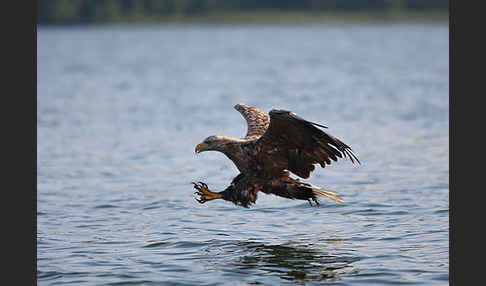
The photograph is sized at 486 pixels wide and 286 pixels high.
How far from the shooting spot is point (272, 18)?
9319cm

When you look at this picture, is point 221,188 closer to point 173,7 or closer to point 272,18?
point 173,7

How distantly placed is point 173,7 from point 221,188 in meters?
80.9

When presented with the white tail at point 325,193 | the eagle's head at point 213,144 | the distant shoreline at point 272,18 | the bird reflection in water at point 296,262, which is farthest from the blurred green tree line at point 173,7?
the bird reflection in water at point 296,262

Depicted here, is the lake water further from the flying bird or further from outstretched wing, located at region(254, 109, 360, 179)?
outstretched wing, located at region(254, 109, 360, 179)

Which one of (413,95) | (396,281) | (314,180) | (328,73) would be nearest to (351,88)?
(413,95)

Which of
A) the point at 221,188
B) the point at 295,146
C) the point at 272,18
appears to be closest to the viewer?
the point at 295,146

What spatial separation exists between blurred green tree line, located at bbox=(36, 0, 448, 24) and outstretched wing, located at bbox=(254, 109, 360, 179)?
78.6 meters

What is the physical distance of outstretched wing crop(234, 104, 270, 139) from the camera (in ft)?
31.3

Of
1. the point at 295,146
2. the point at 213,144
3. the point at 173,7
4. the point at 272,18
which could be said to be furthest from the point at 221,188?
the point at 272,18

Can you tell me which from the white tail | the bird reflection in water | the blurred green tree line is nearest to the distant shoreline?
the blurred green tree line

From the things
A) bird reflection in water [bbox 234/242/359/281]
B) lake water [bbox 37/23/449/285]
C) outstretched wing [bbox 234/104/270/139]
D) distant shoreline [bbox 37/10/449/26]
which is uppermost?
distant shoreline [bbox 37/10/449/26]

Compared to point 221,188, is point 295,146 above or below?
above

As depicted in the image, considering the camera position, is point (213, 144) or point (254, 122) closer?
point (213, 144)
